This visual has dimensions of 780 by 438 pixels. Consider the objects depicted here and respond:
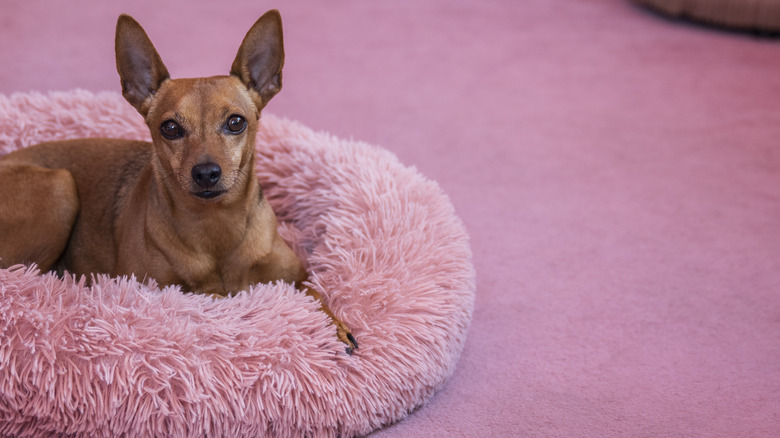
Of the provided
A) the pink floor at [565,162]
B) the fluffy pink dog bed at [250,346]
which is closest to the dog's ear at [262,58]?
the fluffy pink dog bed at [250,346]

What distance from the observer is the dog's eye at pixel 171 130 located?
2.01 metres

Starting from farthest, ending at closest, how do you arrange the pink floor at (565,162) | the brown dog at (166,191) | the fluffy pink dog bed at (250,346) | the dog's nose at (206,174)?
the pink floor at (565,162), the brown dog at (166,191), the dog's nose at (206,174), the fluffy pink dog bed at (250,346)

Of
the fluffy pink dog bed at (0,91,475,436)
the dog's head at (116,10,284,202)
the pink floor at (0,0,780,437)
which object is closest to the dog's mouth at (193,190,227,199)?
the dog's head at (116,10,284,202)

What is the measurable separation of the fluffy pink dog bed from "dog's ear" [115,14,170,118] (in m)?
0.54

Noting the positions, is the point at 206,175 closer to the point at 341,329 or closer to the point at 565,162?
the point at 341,329

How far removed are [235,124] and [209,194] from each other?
0.68ft

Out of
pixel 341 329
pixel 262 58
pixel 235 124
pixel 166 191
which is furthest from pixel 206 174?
pixel 341 329

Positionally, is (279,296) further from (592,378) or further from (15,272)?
(592,378)

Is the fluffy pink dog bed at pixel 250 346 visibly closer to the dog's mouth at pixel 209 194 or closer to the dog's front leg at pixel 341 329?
the dog's front leg at pixel 341 329

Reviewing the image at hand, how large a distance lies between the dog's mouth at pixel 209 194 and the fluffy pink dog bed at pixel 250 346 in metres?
0.28

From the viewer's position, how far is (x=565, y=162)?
143 inches

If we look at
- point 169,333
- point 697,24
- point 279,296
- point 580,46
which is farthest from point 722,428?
point 697,24

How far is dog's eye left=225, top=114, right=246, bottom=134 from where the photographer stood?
6.66 ft

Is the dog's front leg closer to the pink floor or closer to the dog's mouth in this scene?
the pink floor
